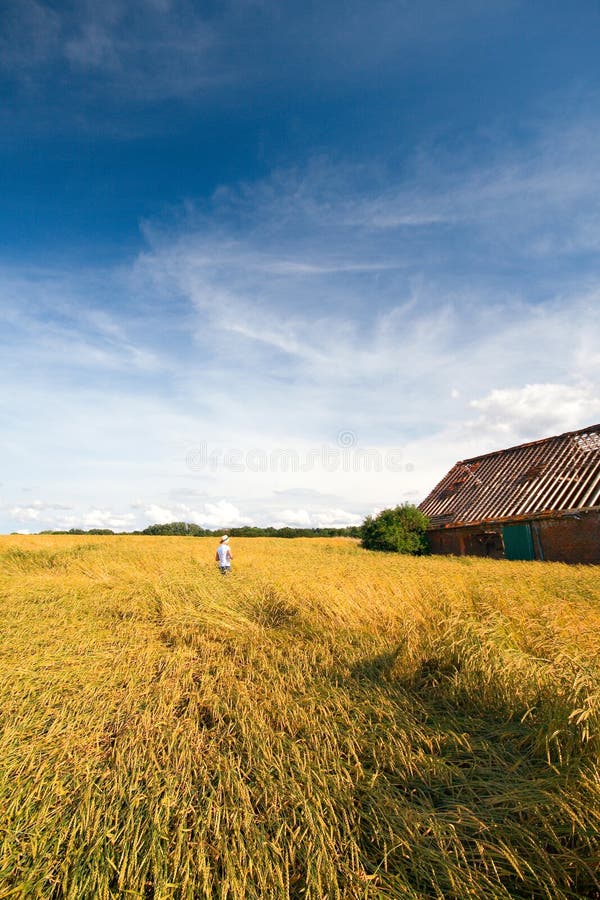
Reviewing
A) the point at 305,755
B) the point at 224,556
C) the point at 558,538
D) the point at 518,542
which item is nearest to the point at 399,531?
the point at 518,542

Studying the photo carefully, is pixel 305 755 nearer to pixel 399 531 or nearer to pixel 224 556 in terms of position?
pixel 224 556

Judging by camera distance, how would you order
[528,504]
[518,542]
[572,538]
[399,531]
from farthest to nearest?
1. [399,531]
2. [528,504]
3. [518,542]
4. [572,538]

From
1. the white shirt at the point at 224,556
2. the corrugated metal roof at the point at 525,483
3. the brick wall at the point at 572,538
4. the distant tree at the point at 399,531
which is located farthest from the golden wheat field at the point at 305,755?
the distant tree at the point at 399,531

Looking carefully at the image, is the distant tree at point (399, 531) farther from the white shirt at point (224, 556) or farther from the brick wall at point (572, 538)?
the white shirt at point (224, 556)

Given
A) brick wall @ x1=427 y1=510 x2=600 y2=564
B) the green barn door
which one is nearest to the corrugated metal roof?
brick wall @ x1=427 y1=510 x2=600 y2=564

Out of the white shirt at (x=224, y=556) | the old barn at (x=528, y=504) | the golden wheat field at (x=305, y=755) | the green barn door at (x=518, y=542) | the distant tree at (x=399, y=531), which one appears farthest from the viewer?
the distant tree at (x=399, y=531)

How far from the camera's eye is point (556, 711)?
3.22m

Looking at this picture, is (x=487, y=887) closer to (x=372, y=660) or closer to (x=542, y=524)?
(x=372, y=660)

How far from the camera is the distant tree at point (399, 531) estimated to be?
22328 mm

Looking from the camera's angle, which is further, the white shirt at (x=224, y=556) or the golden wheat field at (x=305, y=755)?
the white shirt at (x=224, y=556)

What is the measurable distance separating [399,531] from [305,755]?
2032 cm

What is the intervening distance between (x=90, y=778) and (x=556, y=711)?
3.26 meters

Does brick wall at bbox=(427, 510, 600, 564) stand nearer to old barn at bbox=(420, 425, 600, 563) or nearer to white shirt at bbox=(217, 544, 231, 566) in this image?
old barn at bbox=(420, 425, 600, 563)

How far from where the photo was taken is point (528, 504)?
17.9m
